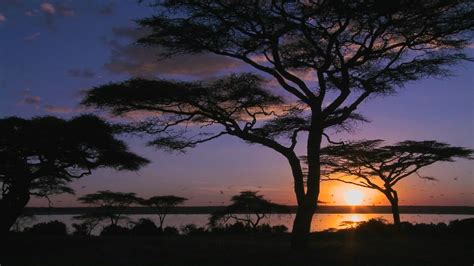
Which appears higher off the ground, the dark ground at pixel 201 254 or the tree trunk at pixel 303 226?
the tree trunk at pixel 303 226

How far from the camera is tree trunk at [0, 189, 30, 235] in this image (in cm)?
1778

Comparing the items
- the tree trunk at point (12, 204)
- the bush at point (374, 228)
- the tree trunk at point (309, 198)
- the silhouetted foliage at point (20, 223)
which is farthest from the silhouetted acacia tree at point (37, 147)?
the bush at point (374, 228)

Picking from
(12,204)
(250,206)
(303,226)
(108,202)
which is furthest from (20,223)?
(303,226)

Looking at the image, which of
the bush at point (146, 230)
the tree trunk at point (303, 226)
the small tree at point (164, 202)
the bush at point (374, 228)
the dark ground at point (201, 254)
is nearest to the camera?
the dark ground at point (201, 254)

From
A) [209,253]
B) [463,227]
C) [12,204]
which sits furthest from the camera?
[463,227]

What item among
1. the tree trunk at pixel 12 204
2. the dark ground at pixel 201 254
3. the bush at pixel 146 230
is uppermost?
the tree trunk at pixel 12 204

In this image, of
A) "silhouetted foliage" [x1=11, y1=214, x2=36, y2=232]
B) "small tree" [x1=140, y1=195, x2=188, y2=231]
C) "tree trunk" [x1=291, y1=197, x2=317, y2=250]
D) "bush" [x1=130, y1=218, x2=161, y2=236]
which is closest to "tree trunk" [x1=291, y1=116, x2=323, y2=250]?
"tree trunk" [x1=291, y1=197, x2=317, y2=250]

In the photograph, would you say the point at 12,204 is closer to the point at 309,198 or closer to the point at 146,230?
the point at 309,198

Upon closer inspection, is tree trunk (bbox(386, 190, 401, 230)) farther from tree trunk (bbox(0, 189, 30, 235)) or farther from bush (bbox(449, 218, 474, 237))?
tree trunk (bbox(0, 189, 30, 235))

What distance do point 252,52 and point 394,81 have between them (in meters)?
4.63

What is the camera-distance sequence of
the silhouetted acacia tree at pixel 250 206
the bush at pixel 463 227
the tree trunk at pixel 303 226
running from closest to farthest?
1. the tree trunk at pixel 303 226
2. the bush at pixel 463 227
3. the silhouetted acacia tree at pixel 250 206

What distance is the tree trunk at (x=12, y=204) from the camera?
700 inches

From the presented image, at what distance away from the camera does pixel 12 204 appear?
18.0 metres

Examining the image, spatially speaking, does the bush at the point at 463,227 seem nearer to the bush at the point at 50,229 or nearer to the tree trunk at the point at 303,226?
the tree trunk at the point at 303,226
